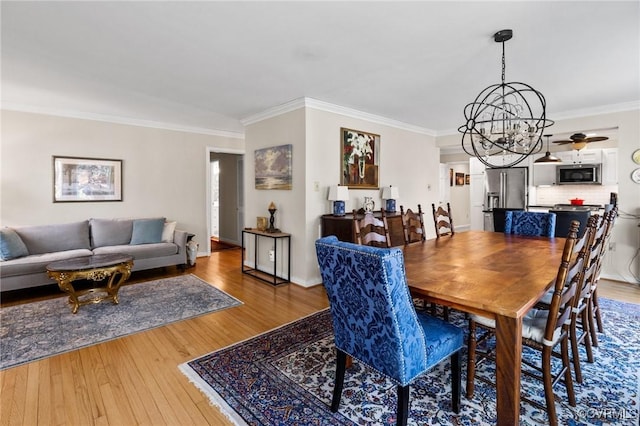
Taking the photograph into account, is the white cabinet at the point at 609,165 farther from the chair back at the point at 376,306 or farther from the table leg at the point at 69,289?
the table leg at the point at 69,289

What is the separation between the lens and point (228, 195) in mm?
7664

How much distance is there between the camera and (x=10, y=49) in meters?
2.66

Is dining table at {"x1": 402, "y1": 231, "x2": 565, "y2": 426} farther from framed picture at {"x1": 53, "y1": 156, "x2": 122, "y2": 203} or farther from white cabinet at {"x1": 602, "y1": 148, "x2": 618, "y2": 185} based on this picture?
white cabinet at {"x1": 602, "y1": 148, "x2": 618, "y2": 185}

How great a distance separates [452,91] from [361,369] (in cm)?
316

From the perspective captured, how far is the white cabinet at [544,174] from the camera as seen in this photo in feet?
22.7

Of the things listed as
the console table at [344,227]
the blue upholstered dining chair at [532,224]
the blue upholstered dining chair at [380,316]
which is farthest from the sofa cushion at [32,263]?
the blue upholstered dining chair at [532,224]

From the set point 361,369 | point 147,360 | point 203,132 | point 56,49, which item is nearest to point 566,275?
point 361,369

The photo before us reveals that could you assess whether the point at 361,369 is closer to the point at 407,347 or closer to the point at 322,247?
the point at 407,347

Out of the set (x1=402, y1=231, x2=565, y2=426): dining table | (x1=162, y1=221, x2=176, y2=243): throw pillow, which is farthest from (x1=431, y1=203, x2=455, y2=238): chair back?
(x1=162, y1=221, x2=176, y2=243): throw pillow

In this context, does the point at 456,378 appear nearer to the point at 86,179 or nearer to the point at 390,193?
the point at 390,193

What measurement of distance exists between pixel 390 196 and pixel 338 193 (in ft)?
3.74

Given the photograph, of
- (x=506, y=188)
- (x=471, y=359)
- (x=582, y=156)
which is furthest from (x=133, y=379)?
(x=582, y=156)

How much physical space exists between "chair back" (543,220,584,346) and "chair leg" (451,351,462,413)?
0.44 m

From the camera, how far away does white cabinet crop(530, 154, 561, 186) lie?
6914 mm
